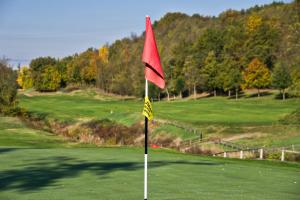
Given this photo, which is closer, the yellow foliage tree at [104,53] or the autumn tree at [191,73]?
the autumn tree at [191,73]

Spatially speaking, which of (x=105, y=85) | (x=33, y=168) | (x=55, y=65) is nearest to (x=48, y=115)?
(x=33, y=168)

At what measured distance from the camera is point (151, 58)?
33.0ft

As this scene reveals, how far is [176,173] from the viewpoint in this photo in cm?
1659

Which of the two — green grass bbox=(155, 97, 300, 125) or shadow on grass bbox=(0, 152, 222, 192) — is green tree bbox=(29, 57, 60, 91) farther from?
shadow on grass bbox=(0, 152, 222, 192)

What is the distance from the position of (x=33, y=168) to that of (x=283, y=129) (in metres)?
35.0

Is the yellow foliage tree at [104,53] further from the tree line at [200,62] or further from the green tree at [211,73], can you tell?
the green tree at [211,73]

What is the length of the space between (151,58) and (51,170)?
26.8 feet

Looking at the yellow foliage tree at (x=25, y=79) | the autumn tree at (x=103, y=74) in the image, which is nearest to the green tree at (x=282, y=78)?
the autumn tree at (x=103, y=74)

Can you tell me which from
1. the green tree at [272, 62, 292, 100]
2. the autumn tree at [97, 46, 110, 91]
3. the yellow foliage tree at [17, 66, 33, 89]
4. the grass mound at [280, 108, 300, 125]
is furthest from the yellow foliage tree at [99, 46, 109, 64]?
the grass mound at [280, 108, 300, 125]

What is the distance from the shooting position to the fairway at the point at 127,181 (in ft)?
40.4

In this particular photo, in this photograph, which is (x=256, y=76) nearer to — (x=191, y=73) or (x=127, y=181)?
(x=191, y=73)

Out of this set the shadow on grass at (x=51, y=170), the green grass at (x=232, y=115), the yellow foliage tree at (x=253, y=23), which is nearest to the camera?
the shadow on grass at (x=51, y=170)

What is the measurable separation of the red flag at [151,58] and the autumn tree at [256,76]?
98.1 metres

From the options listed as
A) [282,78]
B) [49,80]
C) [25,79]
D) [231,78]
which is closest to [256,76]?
[231,78]
